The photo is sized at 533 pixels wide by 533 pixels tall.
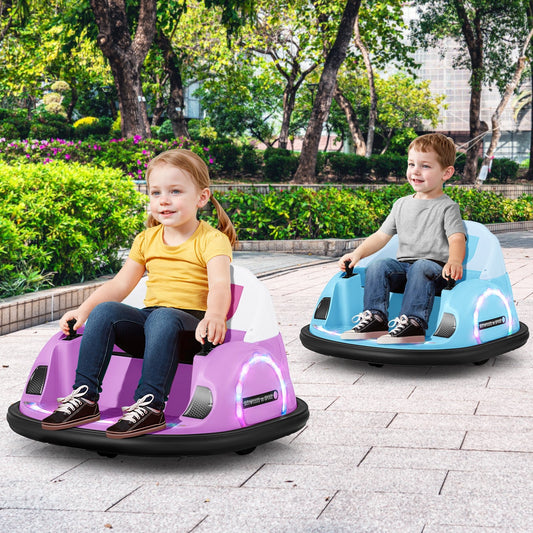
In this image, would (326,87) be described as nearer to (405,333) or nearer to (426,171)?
(426,171)

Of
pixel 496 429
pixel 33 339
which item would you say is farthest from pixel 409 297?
pixel 33 339

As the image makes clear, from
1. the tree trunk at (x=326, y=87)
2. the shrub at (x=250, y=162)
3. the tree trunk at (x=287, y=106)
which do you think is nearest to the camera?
the tree trunk at (x=326, y=87)

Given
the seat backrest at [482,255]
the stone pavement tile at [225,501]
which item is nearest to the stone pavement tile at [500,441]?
the stone pavement tile at [225,501]

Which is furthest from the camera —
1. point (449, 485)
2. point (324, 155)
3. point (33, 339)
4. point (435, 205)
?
point (324, 155)

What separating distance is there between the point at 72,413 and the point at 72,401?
51 millimetres

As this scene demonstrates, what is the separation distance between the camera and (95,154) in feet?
47.7

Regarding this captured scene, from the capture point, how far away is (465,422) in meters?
4.05

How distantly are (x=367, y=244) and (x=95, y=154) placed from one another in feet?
32.0

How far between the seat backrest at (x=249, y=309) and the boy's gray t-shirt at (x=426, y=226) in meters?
2.02

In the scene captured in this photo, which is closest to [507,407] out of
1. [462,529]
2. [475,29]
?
[462,529]

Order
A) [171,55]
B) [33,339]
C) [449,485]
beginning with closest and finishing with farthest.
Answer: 1. [449,485]
2. [33,339]
3. [171,55]

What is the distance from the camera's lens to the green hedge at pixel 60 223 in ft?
22.7

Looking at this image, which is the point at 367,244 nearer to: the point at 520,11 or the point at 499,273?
the point at 499,273

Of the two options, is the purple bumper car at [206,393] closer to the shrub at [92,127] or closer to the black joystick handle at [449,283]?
the black joystick handle at [449,283]
